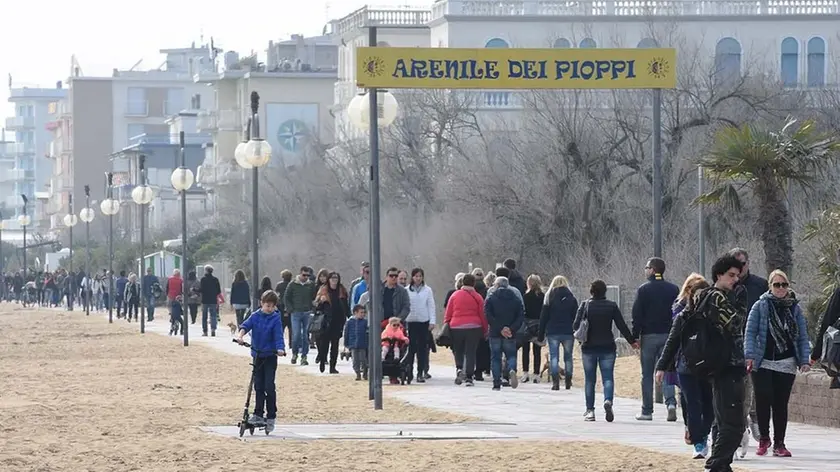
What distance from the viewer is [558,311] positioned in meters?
24.1

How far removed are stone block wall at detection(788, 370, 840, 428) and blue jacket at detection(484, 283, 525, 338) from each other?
580 cm

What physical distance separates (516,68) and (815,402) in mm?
6072

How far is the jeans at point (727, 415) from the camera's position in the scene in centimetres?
1399

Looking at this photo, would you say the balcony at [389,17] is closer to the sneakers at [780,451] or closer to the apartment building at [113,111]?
the sneakers at [780,451]

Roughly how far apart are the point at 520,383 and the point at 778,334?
1145 centimetres

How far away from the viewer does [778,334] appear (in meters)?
16.0

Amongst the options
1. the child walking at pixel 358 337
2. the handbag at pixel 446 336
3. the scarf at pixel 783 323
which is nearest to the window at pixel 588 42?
the child walking at pixel 358 337

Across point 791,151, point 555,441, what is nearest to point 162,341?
point 791,151

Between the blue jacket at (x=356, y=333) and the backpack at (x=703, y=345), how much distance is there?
526 inches

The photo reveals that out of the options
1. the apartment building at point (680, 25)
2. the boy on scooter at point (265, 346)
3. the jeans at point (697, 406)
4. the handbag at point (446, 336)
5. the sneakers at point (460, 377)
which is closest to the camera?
the jeans at point (697, 406)

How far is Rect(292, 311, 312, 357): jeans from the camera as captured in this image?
1286 inches

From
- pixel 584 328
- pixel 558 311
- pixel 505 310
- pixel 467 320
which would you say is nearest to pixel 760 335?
pixel 584 328

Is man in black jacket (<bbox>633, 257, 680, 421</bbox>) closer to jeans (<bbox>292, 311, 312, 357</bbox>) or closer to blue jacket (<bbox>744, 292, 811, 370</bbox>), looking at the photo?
blue jacket (<bbox>744, 292, 811, 370</bbox>)

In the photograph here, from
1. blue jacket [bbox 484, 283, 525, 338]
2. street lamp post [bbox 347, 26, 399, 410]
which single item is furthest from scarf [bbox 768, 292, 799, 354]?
blue jacket [bbox 484, 283, 525, 338]
